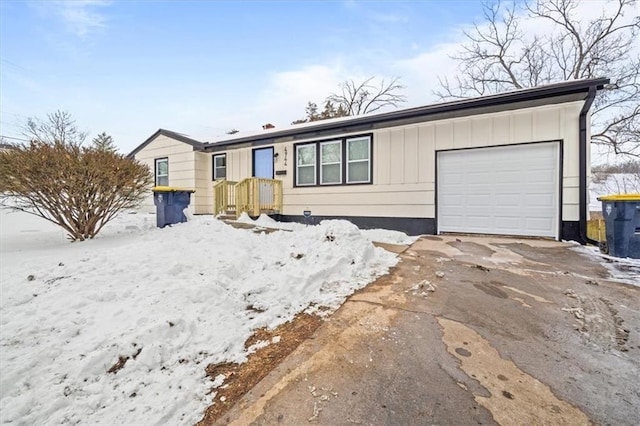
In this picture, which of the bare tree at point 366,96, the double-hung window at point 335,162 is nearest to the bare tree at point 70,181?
the double-hung window at point 335,162

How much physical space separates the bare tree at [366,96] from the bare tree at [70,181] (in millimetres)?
19124

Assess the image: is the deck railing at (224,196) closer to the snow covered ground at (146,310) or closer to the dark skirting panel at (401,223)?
the dark skirting panel at (401,223)

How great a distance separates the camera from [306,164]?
9.15 meters

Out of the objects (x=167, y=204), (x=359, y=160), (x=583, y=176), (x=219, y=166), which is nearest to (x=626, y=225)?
(x=583, y=176)

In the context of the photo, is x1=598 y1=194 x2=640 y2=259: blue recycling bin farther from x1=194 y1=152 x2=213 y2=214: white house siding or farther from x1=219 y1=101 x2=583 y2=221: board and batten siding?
x1=194 y1=152 x2=213 y2=214: white house siding

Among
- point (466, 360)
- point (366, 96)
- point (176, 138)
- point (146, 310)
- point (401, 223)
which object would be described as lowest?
point (466, 360)

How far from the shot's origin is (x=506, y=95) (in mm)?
6070

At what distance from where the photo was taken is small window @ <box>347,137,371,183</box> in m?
8.09

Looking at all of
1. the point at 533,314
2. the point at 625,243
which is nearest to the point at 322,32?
the point at 625,243

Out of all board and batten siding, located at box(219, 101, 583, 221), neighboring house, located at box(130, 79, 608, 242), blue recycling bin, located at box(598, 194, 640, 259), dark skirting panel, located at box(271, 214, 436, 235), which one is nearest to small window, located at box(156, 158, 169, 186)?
neighboring house, located at box(130, 79, 608, 242)

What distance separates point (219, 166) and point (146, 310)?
932 cm

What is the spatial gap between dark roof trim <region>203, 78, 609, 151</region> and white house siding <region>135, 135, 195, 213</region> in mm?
2492

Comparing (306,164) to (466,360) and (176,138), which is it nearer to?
(176,138)

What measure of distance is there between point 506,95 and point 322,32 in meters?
8.22
